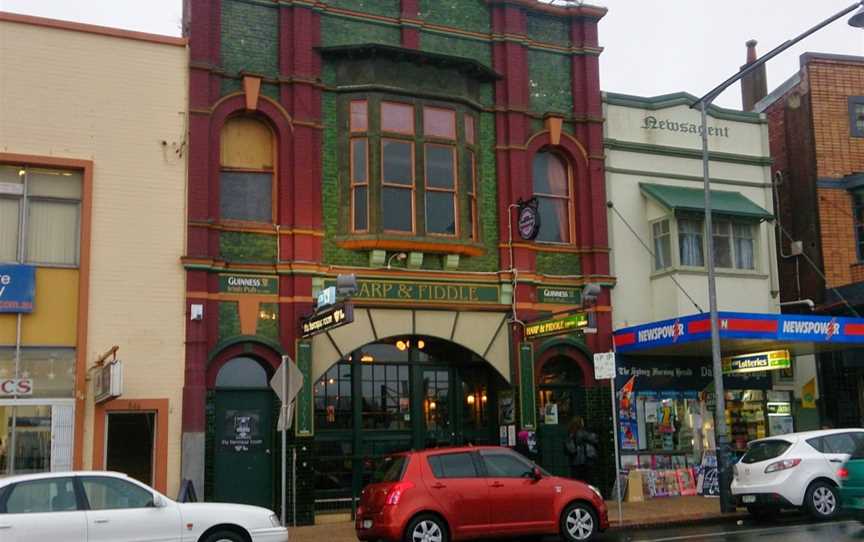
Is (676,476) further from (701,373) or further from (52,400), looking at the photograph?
(52,400)

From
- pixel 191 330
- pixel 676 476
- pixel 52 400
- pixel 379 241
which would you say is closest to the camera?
pixel 52 400

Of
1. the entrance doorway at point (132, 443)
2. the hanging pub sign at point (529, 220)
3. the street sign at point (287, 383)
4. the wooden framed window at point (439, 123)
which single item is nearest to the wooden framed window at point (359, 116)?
the wooden framed window at point (439, 123)

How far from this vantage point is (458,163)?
69.6 feet

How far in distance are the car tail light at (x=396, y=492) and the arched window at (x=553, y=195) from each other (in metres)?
9.85

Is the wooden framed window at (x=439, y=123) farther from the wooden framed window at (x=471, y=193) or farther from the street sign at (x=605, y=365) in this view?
the street sign at (x=605, y=365)

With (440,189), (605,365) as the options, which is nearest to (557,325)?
(605,365)

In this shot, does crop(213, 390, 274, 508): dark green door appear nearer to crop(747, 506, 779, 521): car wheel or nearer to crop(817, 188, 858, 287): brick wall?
crop(747, 506, 779, 521): car wheel

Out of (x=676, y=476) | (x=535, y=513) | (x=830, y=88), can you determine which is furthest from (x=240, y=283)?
(x=830, y=88)

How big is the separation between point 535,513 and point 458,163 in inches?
351

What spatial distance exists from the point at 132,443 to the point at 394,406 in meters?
5.42

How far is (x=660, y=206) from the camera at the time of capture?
23.1m

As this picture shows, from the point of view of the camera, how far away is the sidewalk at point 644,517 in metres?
17.0

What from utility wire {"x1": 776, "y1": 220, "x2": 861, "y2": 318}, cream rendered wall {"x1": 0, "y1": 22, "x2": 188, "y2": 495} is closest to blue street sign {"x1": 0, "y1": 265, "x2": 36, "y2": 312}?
cream rendered wall {"x1": 0, "y1": 22, "x2": 188, "y2": 495}

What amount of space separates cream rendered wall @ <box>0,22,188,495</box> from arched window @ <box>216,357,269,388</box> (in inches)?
38.2
